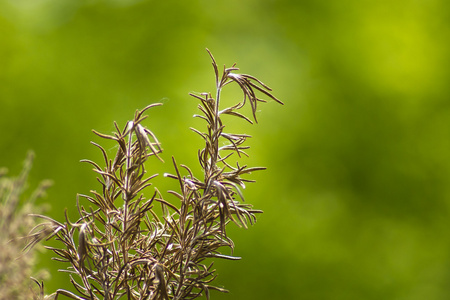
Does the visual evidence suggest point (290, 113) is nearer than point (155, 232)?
No

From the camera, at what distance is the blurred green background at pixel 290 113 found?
153cm

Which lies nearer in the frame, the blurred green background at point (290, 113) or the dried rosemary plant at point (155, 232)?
the dried rosemary plant at point (155, 232)

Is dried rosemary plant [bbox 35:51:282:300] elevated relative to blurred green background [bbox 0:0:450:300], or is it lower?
lower

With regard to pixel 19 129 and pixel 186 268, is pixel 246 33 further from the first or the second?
pixel 186 268

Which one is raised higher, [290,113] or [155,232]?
[290,113]

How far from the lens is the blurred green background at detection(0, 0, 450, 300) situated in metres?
1.53

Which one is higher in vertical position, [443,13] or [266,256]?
[443,13]

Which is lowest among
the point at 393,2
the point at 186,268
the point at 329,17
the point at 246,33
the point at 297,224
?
the point at 186,268

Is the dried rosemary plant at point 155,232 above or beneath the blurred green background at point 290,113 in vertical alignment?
beneath

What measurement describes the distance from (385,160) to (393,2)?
1.68ft

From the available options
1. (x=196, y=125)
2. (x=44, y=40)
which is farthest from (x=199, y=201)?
(x=44, y=40)

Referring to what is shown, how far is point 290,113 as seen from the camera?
1.61m

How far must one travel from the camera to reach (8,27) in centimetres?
158

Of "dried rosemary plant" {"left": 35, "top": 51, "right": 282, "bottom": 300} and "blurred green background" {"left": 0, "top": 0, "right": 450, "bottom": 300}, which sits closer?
"dried rosemary plant" {"left": 35, "top": 51, "right": 282, "bottom": 300}
